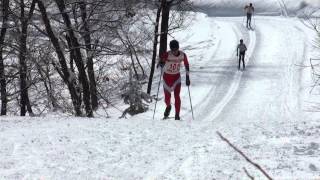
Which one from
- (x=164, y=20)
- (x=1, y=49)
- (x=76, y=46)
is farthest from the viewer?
(x=164, y=20)

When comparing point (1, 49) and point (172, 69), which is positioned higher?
point (1, 49)

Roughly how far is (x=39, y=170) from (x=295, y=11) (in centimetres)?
4269

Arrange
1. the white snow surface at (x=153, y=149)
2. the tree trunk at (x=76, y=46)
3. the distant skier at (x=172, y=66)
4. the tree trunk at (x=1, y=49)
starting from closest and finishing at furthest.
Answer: the white snow surface at (x=153, y=149), the distant skier at (x=172, y=66), the tree trunk at (x=76, y=46), the tree trunk at (x=1, y=49)

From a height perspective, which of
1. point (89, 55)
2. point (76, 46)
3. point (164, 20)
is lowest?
point (89, 55)

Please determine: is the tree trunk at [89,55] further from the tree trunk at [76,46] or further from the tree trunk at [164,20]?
the tree trunk at [164,20]

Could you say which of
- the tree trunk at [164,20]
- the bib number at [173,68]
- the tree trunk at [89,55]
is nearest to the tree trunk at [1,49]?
the tree trunk at [89,55]

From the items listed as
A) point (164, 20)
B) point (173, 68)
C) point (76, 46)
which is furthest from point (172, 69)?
→ point (164, 20)

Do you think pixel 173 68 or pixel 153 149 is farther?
pixel 173 68

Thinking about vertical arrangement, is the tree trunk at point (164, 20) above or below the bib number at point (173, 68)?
above

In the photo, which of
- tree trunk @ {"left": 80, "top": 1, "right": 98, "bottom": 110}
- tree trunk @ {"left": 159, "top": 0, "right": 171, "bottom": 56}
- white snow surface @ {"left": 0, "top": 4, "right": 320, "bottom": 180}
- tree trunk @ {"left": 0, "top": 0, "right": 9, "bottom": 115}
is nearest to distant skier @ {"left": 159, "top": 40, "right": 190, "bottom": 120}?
white snow surface @ {"left": 0, "top": 4, "right": 320, "bottom": 180}

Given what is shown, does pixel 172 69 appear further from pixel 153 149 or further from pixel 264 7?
pixel 264 7

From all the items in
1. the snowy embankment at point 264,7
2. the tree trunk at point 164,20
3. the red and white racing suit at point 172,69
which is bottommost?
the red and white racing suit at point 172,69

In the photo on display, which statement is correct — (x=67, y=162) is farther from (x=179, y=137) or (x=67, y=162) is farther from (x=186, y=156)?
(x=179, y=137)

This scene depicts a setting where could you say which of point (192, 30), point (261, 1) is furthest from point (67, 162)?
point (261, 1)
